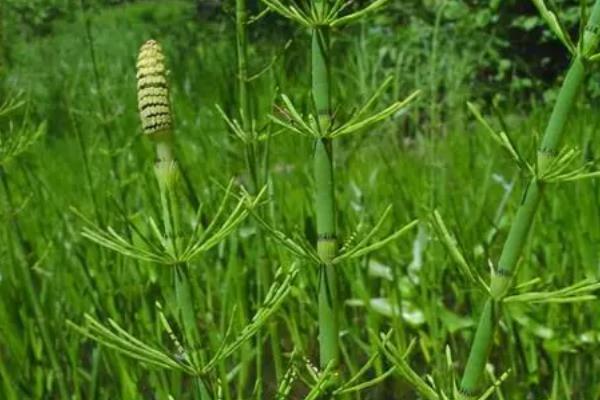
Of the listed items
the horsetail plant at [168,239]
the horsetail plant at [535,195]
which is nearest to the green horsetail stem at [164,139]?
the horsetail plant at [168,239]

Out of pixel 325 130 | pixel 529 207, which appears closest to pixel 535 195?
pixel 529 207

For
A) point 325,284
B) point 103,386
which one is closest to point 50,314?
point 103,386

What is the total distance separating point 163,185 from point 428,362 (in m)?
0.79

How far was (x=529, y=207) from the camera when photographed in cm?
65

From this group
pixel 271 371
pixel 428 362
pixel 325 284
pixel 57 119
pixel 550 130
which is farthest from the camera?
pixel 57 119

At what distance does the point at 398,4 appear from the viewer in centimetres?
435

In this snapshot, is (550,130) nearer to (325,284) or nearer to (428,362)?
(325,284)

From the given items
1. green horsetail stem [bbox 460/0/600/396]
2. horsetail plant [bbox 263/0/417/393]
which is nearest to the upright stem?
horsetail plant [bbox 263/0/417/393]

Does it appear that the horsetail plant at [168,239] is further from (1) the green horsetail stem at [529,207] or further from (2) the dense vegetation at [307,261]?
(1) the green horsetail stem at [529,207]

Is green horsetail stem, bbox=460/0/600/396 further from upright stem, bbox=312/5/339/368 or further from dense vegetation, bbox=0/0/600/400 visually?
upright stem, bbox=312/5/339/368

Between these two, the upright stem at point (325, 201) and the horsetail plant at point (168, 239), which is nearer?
the horsetail plant at point (168, 239)

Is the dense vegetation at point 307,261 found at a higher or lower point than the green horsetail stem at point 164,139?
lower

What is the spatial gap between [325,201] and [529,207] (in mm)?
154

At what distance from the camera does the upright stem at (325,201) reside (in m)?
0.73
